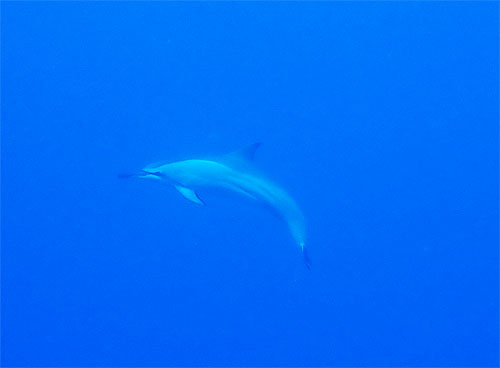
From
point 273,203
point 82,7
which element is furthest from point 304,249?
point 82,7

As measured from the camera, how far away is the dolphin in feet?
15.9

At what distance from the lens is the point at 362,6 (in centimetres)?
1022

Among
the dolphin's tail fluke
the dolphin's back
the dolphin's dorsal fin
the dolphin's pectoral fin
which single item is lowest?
the dolphin's tail fluke

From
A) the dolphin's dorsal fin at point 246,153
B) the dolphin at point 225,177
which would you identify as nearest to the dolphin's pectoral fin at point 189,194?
the dolphin at point 225,177

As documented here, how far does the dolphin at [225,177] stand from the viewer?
15.9 feet

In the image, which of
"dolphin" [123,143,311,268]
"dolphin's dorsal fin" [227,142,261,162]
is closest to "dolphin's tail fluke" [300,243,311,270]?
"dolphin" [123,143,311,268]

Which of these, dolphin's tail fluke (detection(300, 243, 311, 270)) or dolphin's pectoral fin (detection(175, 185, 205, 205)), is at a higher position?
dolphin's pectoral fin (detection(175, 185, 205, 205))

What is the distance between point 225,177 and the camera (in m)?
4.88

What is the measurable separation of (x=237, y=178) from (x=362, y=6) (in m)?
6.33

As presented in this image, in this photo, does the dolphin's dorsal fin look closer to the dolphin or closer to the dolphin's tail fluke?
the dolphin

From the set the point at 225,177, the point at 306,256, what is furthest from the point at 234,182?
the point at 306,256

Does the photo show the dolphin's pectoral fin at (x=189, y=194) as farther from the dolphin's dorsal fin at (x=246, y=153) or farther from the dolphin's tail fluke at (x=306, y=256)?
the dolphin's tail fluke at (x=306, y=256)

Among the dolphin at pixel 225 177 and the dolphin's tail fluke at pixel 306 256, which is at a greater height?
the dolphin at pixel 225 177

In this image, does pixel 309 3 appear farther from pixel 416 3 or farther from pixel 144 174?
pixel 144 174
